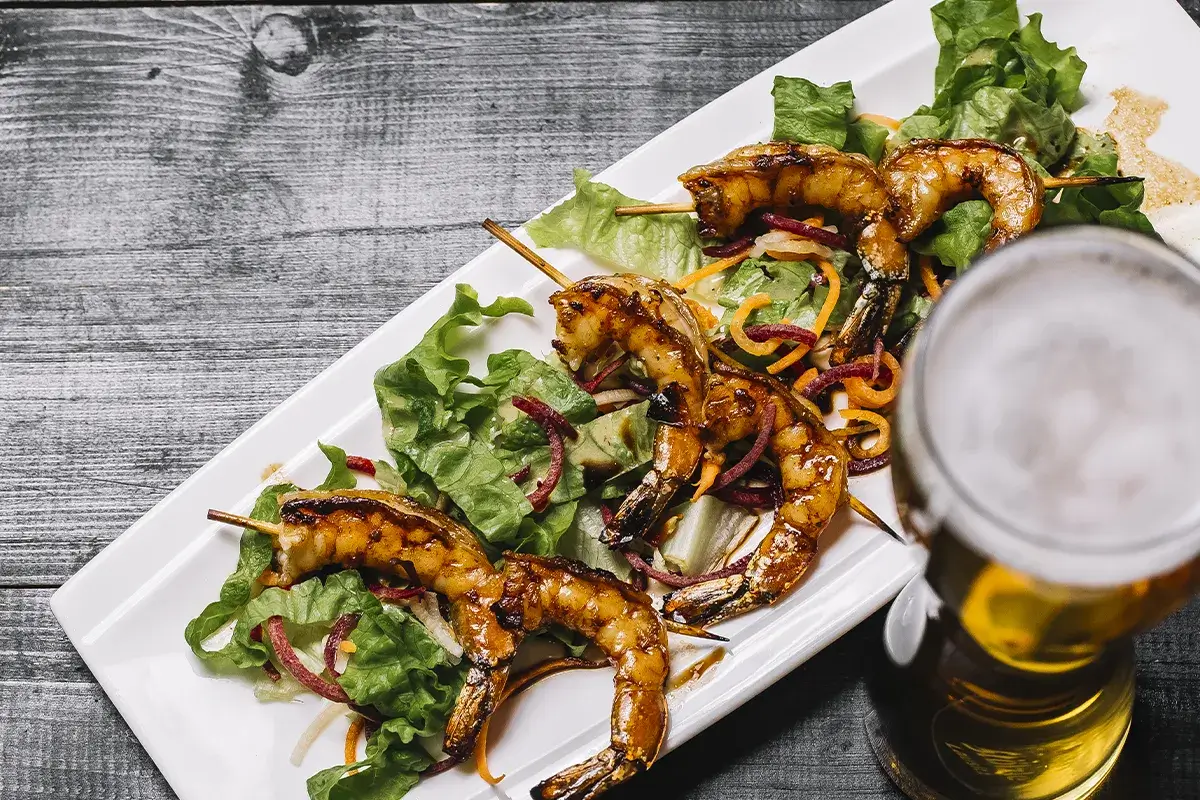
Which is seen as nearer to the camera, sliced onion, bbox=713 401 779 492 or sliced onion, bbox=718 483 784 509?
sliced onion, bbox=713 401 779 492

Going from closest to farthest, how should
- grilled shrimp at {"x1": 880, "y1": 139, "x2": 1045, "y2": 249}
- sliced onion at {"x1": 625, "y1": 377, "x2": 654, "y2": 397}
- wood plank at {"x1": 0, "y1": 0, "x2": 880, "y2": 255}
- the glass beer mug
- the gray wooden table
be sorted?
the glass beer mug, grilled shrimp at {"x1": 880, "y1": 139, "x2": 1045, "y2": 249}, sliced onion at {"x1": 625, "y1": 377, "x2": 654, "y2": 397}, the gray wooden table, wood plank at {"x1": 0, "y1": 0, "x2": 880, "y2": 255}

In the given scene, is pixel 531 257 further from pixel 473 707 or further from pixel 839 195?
pixel 473 707

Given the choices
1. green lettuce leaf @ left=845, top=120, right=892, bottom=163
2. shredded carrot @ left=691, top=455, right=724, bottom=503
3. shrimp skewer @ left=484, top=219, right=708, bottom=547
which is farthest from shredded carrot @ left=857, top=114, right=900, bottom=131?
shredded carrot @ left=691, top=455, right=724, bottom=503

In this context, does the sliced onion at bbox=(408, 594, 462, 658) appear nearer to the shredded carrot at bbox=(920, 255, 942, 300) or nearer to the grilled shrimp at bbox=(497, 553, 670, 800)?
the grilled shrimp at bbox=(497, 553, 670, 800)

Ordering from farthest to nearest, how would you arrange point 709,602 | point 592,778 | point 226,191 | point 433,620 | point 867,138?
point 226,191
point 867,138
point 433,620
point 709,602
point 592,778

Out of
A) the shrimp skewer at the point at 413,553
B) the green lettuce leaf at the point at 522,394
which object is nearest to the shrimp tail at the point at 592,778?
the shrimp skewer at the point at 413,553

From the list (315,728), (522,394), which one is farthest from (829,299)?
(315,728)
